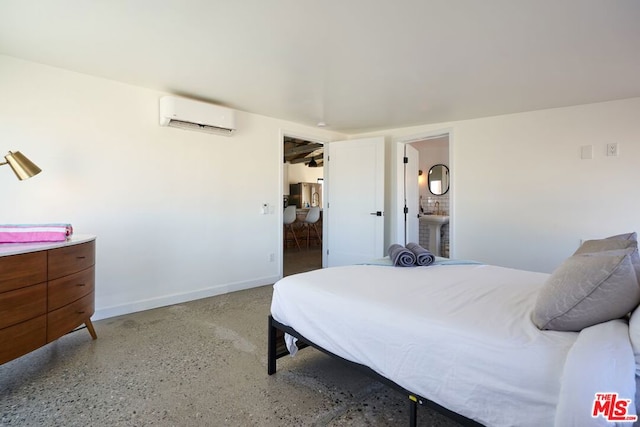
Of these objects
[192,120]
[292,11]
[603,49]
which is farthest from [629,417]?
[192,120]

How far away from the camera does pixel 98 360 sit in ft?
7.09

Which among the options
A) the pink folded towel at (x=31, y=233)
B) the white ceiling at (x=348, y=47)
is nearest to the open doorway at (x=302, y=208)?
the white ceiling at (x=348, y=47)

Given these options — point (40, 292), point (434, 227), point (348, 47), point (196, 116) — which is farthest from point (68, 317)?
point (434, 227)

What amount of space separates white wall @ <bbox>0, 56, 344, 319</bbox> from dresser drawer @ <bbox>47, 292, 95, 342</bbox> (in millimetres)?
706

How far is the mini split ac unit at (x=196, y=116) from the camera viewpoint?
306 cm

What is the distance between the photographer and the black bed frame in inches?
46.0

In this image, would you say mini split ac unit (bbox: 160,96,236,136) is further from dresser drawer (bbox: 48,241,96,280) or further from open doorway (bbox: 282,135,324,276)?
dresser drawer (bbox: 48,241,96,280)

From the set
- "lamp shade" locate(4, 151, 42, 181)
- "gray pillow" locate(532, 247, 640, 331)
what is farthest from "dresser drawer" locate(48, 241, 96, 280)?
"gray pillow" locate(532, 247, 640, 331)

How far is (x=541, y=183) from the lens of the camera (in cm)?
356

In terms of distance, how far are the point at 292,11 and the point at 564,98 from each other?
295 cm

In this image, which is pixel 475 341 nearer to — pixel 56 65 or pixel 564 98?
pixel 564 98

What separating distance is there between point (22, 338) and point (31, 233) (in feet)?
2.04

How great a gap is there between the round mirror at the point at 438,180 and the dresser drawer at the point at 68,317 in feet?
18.3

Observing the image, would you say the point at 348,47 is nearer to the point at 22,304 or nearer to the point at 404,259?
the point at 404,259
